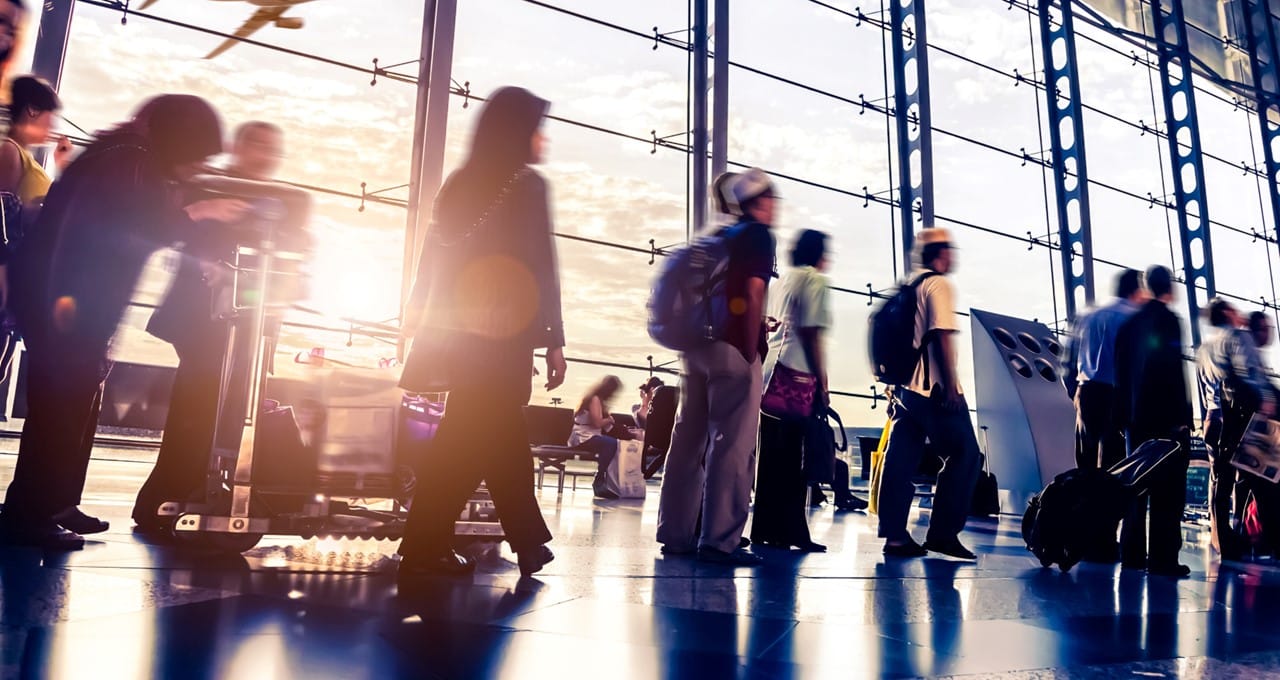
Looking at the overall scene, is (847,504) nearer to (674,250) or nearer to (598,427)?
(598,427)

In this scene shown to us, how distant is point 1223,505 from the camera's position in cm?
456

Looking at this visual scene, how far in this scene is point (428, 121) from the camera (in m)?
6.79

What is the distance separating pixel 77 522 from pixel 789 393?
2388mm

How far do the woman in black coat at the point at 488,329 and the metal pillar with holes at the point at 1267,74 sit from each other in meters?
14.5

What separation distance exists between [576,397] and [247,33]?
11.8 feet

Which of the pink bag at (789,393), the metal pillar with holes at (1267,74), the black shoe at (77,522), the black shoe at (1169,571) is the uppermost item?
the metal pillar with holes at (1267,74)

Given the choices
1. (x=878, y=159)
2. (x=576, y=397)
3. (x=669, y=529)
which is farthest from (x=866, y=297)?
(x=669, y=529)

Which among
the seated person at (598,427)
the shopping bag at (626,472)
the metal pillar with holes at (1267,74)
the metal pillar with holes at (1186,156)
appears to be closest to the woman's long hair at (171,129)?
the seated person at (598,427)

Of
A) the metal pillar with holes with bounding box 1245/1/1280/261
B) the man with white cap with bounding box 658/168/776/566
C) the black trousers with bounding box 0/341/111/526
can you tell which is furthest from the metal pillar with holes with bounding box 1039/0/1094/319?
the black trousers with bounding box 0/341/111/526

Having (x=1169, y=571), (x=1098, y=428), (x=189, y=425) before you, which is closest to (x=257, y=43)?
(x=189, y=425)

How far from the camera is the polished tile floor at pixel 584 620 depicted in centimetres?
134

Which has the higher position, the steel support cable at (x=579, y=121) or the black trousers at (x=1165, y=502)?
the steel support cable at (x=579, y=121)

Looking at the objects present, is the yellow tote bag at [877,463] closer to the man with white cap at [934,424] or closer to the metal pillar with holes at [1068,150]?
the man with white cap at [934,424]

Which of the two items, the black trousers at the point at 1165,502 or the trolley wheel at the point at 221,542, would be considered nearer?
the trolley wheel at the point at 221,542
